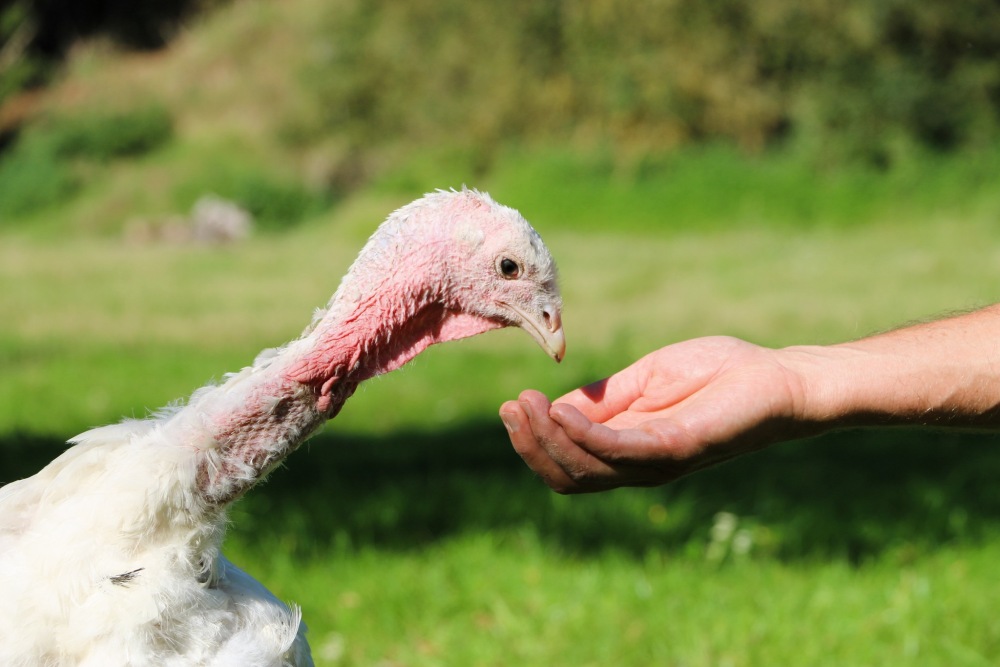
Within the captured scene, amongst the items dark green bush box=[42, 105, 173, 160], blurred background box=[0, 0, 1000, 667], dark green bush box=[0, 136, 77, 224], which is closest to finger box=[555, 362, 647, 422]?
blurred background box=[0, 0, 1000, 667]

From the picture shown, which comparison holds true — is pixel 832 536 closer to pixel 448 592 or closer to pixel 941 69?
pixel 448 592

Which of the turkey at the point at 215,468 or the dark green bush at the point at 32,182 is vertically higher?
the dark green bush at the point at 32,182

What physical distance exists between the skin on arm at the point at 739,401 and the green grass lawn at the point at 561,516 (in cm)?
83

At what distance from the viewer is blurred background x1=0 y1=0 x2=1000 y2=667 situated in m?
4.18

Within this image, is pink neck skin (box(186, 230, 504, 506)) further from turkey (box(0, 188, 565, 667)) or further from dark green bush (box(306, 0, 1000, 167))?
dark green bush (box(306, 0, 1000, 167))

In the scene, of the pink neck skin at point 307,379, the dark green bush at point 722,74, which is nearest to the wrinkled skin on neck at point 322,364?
the pink neck skin at point 307,379

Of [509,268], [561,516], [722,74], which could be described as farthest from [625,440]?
[722,74]

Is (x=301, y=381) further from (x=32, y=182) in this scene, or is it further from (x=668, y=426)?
(x=32, y=182)

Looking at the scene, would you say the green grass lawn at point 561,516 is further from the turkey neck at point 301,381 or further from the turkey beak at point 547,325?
the turkey neck at point 301,381

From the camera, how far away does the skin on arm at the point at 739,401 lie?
2.09 metres

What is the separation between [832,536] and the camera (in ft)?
15.4

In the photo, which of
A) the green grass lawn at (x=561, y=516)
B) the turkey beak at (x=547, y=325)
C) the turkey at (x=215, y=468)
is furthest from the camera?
the green grass lawn at (x=561, y=516)

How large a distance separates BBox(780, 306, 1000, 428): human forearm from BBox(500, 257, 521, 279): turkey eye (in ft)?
2.04

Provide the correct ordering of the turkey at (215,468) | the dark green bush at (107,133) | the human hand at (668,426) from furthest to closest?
1. the dark green bush at (107,133)
2. the human hand at (668,426)
3. the turkey at (215,468)
